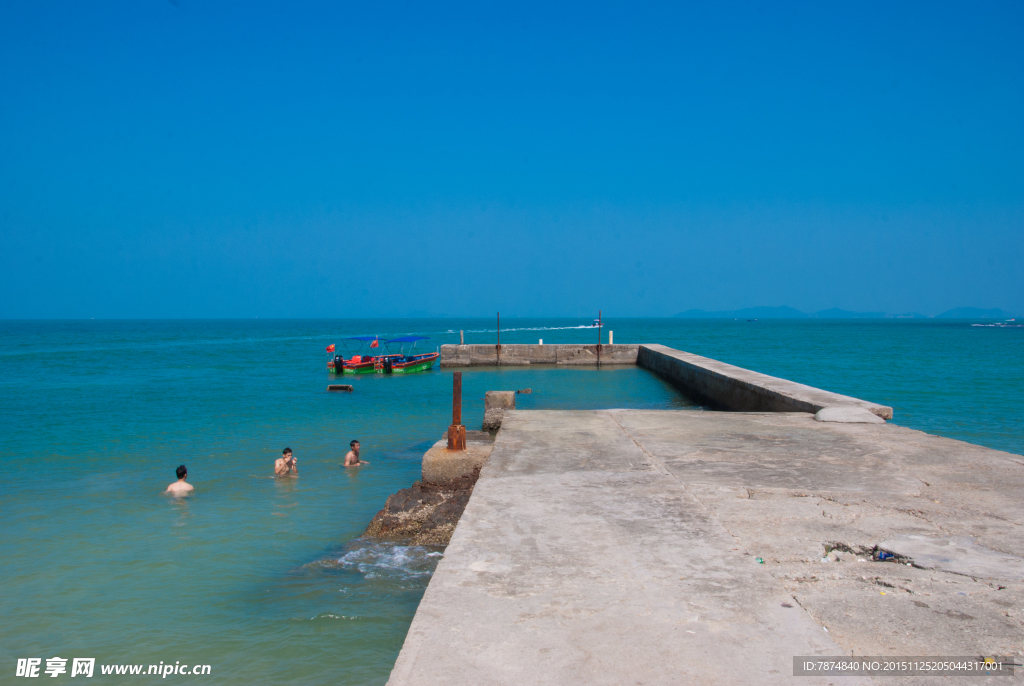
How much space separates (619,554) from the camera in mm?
3809

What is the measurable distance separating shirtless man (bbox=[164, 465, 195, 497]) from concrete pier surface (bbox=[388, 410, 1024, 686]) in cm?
566

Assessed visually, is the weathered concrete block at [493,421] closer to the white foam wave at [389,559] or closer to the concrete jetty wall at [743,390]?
the white foam wave at [389,559]

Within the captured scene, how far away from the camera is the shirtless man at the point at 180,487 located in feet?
30.5

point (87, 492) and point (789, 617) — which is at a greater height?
point (789, 617)

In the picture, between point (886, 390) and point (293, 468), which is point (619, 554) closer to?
point (293, 468)

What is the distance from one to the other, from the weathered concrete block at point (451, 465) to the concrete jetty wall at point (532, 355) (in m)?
24.8

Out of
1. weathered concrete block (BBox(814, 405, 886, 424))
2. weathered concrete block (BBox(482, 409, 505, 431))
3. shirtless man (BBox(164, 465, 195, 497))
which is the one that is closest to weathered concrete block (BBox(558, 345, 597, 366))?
weathered concrete block (BBox(482, 409, 505, 431))

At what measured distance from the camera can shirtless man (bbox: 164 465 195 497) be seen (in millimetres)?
9281

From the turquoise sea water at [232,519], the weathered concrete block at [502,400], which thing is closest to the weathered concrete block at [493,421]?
the turquoise sea water at [232,519]

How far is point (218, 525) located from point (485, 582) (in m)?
5.80

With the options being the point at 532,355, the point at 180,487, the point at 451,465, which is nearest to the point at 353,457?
the point at 180,487

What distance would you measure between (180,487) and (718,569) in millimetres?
8494

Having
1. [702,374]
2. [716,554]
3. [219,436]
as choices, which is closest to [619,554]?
[716,554]

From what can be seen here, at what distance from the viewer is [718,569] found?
11.7 feet
